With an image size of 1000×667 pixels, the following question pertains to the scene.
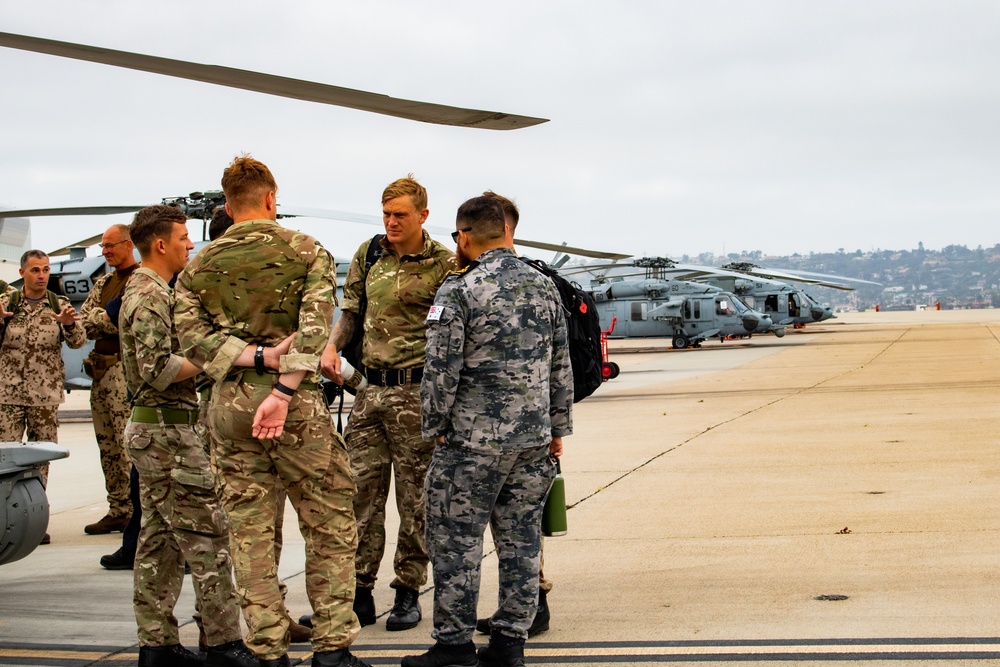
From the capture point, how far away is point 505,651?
435 cm

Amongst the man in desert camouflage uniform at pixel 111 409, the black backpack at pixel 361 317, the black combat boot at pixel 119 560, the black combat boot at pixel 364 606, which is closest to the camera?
the black combat boot at pixel 364 606

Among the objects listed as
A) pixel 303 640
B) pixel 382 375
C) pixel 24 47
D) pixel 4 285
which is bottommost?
pixel 303 640

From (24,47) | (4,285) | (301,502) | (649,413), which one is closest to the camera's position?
(24,47)

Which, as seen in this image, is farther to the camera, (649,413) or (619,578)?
(649,413)

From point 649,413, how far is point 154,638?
1057 cm

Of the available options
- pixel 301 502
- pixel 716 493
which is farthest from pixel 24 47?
pixel 716 493

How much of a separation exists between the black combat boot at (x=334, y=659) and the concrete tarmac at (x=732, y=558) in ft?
1.38

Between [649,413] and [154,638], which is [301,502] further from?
[649,413]

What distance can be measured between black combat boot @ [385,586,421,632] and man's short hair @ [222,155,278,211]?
1.98m

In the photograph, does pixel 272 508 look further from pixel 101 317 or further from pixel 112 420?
pixel 112 420

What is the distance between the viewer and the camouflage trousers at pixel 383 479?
5.14 meters

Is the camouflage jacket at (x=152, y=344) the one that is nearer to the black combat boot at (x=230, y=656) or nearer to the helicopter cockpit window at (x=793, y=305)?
the black combat boot at (x=230, y=656)

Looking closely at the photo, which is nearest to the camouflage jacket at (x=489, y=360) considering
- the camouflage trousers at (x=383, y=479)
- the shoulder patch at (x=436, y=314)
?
the shoulder patch at (x=436, y=314)

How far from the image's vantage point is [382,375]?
5.18m
